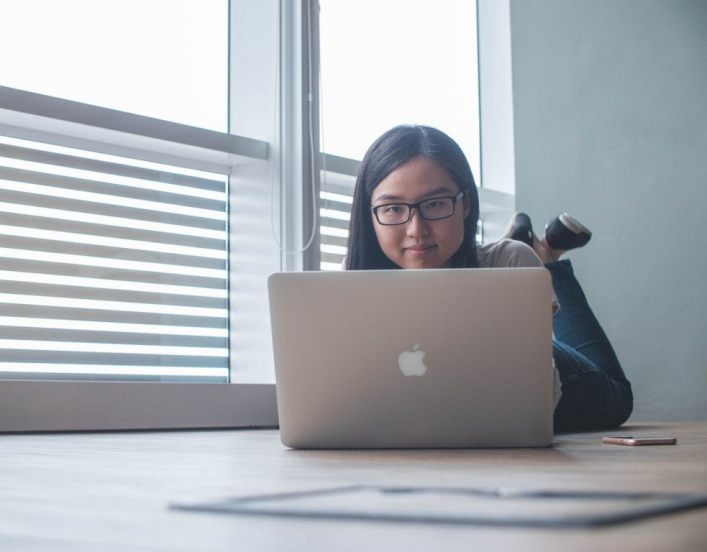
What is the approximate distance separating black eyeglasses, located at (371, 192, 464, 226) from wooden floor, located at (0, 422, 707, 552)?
641 mm

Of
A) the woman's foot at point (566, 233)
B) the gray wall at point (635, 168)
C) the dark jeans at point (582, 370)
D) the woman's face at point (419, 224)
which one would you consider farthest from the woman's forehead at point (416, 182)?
the gray wall at point (635, 168)

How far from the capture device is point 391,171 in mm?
2232

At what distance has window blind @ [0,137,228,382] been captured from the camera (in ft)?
9.00

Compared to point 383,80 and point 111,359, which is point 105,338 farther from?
point 383,80

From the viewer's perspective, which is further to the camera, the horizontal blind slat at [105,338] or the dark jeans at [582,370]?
the horizontal blind slat at [105,338]

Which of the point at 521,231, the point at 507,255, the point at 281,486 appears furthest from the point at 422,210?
the point at 281,486

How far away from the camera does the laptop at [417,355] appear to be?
4.85 ft

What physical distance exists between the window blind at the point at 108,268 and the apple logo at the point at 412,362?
1605 millimetres

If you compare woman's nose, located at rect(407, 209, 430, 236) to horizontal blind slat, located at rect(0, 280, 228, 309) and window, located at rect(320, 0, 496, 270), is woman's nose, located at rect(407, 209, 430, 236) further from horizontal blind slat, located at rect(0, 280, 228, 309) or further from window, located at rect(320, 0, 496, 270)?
window, located at rect(320, 0, 496, 270)

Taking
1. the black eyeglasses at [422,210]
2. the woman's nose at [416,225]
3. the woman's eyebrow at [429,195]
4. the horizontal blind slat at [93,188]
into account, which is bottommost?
the woman's nose at [416,225]

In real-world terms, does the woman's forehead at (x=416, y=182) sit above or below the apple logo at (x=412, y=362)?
above

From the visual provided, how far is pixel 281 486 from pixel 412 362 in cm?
56

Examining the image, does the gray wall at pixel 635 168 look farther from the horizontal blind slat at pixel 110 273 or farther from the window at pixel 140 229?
the horizontal blind slat at pixel 110 273

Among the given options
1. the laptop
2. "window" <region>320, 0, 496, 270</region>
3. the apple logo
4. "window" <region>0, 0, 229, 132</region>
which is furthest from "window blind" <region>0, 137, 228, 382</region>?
the apple logo
